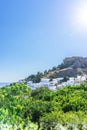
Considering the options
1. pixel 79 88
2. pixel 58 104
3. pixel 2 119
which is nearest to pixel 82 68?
pixel 79 88

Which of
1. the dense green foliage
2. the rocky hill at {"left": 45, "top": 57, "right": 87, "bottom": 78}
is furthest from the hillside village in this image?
the dense green foliage

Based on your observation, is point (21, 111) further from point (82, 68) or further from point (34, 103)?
point (82, 68)

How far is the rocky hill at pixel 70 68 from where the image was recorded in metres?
59.3

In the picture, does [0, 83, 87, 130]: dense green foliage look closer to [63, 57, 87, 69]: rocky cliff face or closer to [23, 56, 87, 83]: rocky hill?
[23, 56, 87, 83]: rocky hill

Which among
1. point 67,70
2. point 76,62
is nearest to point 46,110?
point 67,70

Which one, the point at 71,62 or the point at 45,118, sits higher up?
the point at 71,62

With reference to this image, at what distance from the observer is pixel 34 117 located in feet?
54.1

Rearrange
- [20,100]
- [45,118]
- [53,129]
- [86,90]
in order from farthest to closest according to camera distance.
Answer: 1. [86,90]
2. [20,100]
3. [45,118]
4. [53,129]

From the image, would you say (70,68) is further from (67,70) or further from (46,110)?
(46,110)

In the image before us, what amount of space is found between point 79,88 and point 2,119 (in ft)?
41.3

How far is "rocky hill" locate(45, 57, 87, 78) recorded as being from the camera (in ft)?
194

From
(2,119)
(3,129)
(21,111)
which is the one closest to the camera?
(3,129)

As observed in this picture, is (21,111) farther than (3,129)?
Yes

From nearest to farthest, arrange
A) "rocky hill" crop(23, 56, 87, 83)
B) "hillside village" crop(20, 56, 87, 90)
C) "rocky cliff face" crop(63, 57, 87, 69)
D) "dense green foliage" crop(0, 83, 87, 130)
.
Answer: "dense green foliage" crop(0, 83, 87, 130)
"hillside village" crop(20, 56, 87, 90)
"rocky hill" crop(23, 56, 87, 83)
"rocky cliff face" crop(63, 57, 87, 69)
